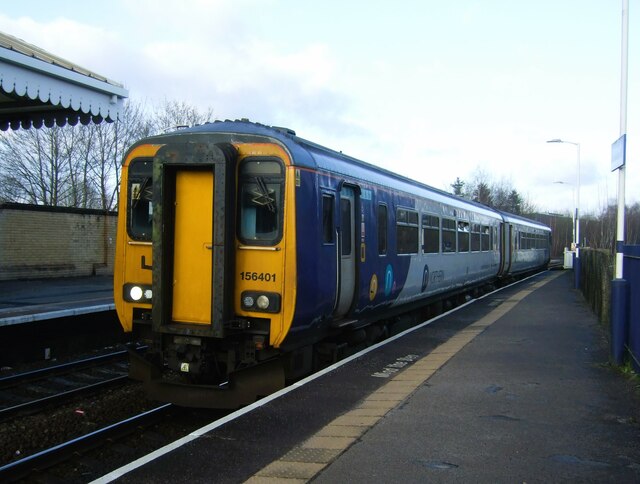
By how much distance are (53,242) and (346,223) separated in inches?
627

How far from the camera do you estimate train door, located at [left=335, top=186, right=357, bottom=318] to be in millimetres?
7676

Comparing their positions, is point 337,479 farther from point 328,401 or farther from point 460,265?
point 460,265

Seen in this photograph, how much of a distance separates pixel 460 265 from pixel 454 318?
2457mm

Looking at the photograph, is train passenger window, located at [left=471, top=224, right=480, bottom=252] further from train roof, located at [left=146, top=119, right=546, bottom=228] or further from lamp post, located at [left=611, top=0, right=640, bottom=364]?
lamp post, located at [left=611, top=0, right=640, bottom=364]

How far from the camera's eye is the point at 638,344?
22.9ft

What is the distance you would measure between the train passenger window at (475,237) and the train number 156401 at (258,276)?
11.4m

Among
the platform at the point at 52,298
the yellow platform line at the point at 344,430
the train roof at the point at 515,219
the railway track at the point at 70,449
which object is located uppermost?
the train roof at the point at 515,219

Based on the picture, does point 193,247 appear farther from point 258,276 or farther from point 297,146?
point 297,146

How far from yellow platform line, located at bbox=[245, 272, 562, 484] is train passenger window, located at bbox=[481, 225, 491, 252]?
1018 cm

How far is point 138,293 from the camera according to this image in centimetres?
688

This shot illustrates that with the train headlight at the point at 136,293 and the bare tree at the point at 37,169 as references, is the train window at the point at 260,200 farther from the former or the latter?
the bare tree at the point at 37,169

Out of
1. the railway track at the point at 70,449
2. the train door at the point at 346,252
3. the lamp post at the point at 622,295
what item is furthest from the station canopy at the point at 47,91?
the lamp post at the point at 622,295

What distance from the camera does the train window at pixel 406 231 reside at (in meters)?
10.2

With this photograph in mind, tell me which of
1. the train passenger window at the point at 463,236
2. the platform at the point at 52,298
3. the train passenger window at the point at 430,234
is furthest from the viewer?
the train passenger window at the point at 463,236
